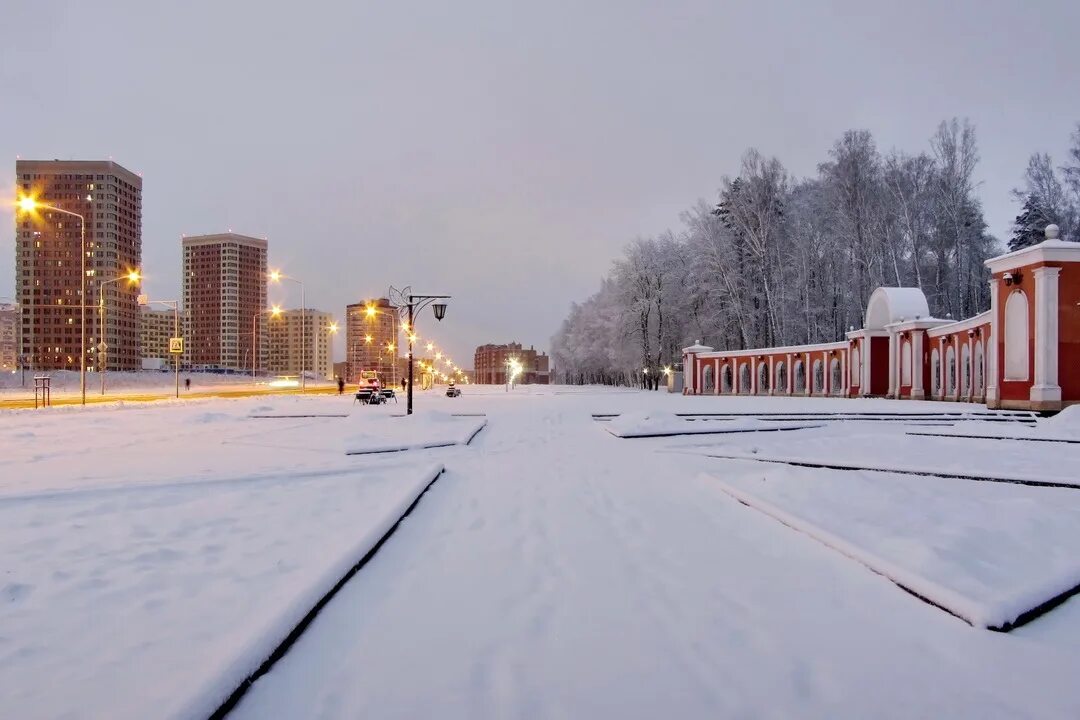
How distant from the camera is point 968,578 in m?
4.26

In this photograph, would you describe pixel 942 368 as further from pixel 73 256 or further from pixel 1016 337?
pixel 73 256

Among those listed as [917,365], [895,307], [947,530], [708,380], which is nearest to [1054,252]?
[917,365]

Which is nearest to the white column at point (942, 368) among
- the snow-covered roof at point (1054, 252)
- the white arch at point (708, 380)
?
the snow-covered roof at point (1054, 252)

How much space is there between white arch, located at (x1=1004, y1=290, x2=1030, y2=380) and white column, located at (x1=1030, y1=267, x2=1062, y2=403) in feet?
2.21

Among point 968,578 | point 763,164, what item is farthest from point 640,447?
point 763,164

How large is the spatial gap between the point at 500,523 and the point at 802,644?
3.54 m

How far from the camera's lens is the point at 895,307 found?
1228 inches

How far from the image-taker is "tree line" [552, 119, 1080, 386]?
38344mm

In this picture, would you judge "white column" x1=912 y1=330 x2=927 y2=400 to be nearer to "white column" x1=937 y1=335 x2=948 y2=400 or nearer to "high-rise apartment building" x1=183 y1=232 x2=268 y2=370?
"white column" x1=937 y1=335 x2=948 y2=400

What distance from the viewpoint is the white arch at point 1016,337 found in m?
20.8

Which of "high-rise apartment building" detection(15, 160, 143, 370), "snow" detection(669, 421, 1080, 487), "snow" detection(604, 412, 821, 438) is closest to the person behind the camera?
"snow" detection(669, 421, 1080, 487)

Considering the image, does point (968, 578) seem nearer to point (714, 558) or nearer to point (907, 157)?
point (714, 558)

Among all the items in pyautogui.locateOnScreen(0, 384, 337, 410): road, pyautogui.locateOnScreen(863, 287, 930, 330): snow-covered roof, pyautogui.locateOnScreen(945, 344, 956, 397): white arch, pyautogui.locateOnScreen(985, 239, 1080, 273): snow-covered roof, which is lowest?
pyautogui.locateOnScreen(0, 384, 337, 410): road

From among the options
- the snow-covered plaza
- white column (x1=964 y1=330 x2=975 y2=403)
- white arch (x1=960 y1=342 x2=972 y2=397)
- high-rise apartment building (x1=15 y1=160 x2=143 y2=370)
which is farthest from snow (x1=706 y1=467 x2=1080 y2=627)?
high-rise apartment building (x1=15 y1=160 x2=143 y2=370)
